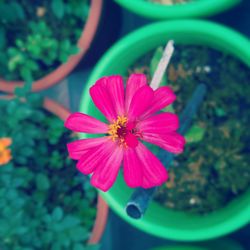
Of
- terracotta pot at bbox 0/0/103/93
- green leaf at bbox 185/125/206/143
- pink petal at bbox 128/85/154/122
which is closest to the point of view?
pink petal at bbox 128/85/154/122

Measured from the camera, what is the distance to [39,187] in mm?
850

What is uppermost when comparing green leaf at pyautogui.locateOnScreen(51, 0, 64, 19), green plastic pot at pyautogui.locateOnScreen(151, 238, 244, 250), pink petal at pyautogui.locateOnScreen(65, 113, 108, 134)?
green leaf at pyautogui.locateOnScreen(51, 0, 64, 19)

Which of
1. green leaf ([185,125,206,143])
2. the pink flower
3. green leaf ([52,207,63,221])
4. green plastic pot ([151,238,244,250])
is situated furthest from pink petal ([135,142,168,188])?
green plastic pot ([151,238,244,250])

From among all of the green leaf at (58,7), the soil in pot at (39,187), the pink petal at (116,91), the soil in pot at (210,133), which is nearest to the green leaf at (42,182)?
the soil in pot at (39,187)

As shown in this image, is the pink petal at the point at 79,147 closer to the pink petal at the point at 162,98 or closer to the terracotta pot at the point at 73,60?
the pink petal at the point at 162,98

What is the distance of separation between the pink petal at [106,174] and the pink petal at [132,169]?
1cm

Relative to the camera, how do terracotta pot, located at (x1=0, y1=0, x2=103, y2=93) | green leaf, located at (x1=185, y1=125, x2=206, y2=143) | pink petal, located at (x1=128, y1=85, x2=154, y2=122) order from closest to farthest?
pink petal, located at (x1=128, y1=85, x2=154, y2=122), green leaf, located at (x1=185, y1=125, x2=206, y2=143), terracotta pot, located at (x1=0, y1=0, x2=103, y2=93)

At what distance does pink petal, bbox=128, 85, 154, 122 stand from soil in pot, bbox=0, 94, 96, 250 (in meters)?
0.38

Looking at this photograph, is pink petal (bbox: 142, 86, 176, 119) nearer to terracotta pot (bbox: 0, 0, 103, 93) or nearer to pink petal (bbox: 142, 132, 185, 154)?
pink petal (bbox: 142, 132, 185, 154)

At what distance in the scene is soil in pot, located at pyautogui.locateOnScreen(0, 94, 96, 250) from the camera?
2.41ft

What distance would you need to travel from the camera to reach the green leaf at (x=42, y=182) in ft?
2.76

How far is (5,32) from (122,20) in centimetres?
28

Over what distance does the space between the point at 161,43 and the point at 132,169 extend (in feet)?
1.40

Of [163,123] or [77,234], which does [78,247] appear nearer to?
[77,234]
